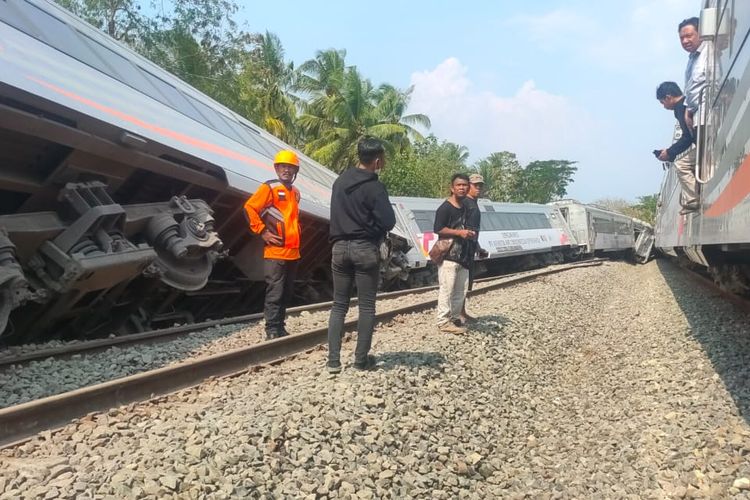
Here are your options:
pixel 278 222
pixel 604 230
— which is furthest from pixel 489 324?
pixel 604 230

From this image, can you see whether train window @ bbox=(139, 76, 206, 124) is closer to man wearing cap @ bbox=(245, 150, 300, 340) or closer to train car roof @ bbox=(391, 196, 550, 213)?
man wearing cap @ bbox=(245, 150, 300, 340)

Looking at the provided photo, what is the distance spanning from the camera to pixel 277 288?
570 centimetres

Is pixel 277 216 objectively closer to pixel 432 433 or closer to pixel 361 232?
pixel 361 232

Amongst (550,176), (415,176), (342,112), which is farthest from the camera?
(550,176)

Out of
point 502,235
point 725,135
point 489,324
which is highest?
point 725,135

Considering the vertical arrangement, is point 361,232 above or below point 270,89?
below

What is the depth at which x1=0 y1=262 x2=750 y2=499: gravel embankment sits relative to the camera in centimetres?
283

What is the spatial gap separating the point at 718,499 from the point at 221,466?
8.15 ft

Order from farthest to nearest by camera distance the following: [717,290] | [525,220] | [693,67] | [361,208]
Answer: [525,220]
[717,290]
[693,67]
[361,208]

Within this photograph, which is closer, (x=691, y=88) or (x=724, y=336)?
(x=691, y=88)

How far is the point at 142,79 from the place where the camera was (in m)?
8.16

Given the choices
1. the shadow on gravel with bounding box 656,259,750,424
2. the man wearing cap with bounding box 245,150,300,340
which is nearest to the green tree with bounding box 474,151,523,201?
the shadow on gravel with bounding box 656,259,750,424

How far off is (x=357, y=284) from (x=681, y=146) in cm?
337

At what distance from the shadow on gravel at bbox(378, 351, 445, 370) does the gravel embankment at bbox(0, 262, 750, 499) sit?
0.02 m
